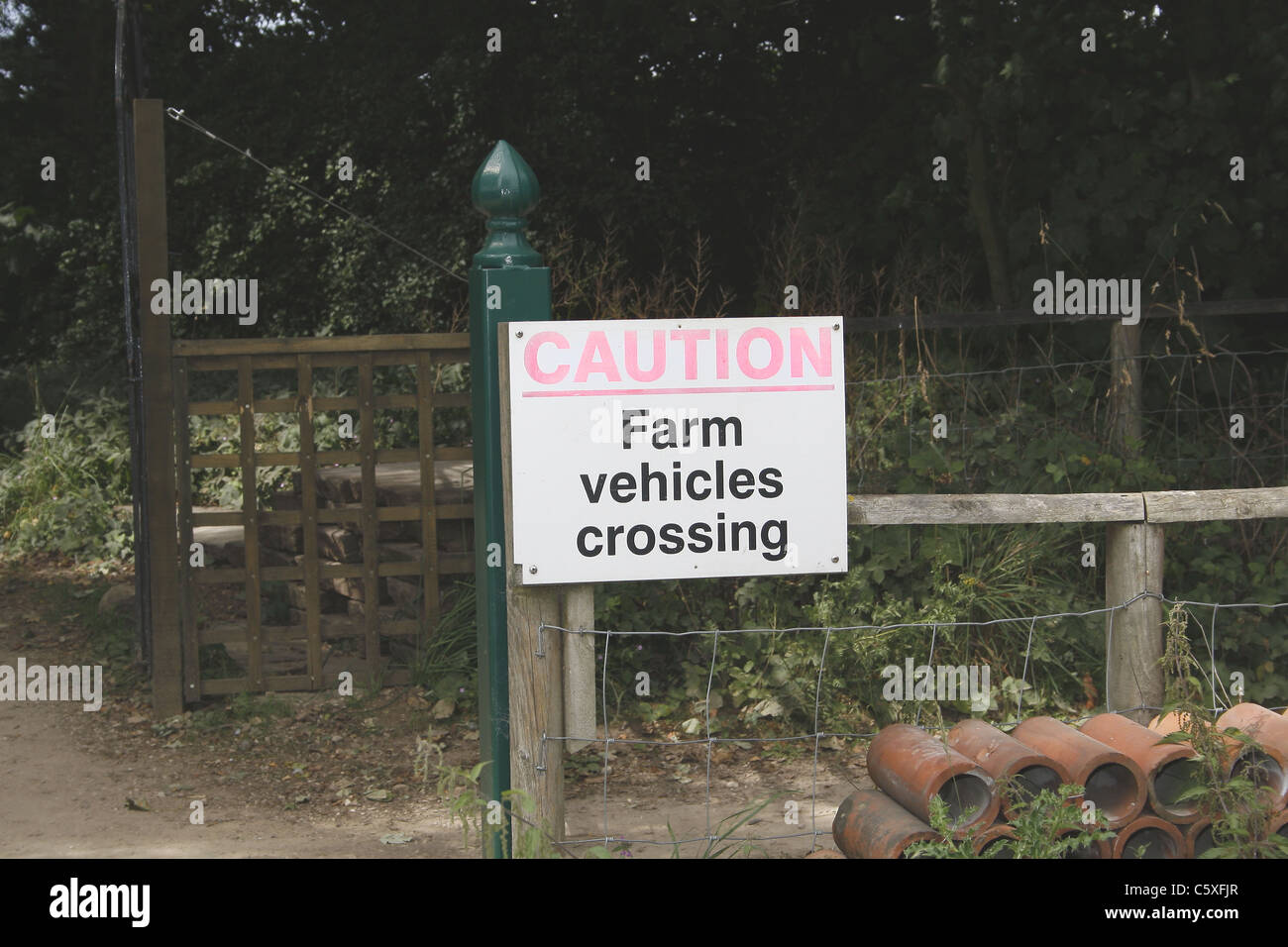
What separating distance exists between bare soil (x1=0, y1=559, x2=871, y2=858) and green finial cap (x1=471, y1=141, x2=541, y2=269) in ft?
5.64

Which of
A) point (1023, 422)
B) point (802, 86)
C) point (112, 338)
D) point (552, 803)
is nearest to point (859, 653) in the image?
point (1023, 422)

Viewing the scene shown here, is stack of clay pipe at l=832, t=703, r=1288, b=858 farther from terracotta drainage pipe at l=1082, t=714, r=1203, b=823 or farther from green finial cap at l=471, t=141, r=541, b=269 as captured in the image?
green finial cap at l=471, t=141, r=541, b=269

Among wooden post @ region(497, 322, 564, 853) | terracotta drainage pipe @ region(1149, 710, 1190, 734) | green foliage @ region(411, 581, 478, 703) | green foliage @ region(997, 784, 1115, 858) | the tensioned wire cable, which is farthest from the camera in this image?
the tensioned wire cable

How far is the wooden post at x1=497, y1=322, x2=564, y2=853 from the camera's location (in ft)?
11.2

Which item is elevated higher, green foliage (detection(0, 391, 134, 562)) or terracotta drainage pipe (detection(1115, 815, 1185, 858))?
green foliage (detection(0, 391, 134, 562))

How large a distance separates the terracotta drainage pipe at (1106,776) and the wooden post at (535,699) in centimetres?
136

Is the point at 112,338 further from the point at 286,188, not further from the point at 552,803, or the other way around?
the point at 552,803

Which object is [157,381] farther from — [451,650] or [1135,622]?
[1135,622]

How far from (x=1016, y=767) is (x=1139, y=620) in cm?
84

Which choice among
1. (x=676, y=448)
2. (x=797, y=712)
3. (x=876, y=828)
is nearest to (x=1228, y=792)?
(x=876, y=828)

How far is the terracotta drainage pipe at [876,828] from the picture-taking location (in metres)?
3.30

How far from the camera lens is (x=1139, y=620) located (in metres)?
3.89

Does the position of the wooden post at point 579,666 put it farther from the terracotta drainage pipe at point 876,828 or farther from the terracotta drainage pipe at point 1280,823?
the terracotta drainage pipe at point 1280,823

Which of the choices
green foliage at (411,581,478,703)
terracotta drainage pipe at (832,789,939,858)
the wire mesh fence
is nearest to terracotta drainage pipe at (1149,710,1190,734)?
terracotta drainage pipe at (832,789,939,858)
